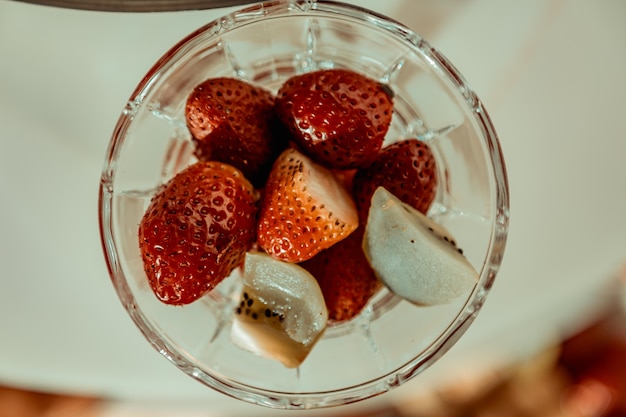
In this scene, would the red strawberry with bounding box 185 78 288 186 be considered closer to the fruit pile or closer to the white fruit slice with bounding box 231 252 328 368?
the fruit pile

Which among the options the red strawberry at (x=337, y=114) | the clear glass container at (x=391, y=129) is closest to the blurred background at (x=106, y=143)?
the clear glass container at (x=391, y=129)

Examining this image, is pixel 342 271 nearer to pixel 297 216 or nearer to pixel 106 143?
pixel 297 216

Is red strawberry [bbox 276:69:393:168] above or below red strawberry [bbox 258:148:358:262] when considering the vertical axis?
above

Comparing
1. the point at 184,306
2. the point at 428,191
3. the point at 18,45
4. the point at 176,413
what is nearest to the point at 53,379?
the point at 176,413

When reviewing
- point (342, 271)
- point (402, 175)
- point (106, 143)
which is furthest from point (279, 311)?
point (106, 143)

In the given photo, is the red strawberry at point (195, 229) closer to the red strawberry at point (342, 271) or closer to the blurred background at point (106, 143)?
the red strawberry at point (342, 271)

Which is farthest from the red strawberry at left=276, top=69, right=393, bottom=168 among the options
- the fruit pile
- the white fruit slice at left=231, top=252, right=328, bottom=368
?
the white fruit slice at left=231, top=252, right=328, bottom=368
